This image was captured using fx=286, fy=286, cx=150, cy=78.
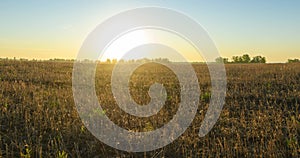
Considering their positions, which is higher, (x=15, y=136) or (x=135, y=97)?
(x=135, y=97)

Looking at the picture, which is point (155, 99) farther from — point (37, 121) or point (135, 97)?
point (37, 121)

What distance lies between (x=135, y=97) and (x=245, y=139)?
16.1 feet

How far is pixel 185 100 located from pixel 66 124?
420 centimetres

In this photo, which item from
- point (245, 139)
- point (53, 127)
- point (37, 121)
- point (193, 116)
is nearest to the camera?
point (245, 139)

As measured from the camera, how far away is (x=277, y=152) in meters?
4.85

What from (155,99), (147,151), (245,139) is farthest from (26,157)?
(155,99)

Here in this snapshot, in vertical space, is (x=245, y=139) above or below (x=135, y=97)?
below

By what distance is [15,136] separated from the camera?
568cm

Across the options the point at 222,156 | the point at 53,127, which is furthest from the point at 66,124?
the point at 222,156

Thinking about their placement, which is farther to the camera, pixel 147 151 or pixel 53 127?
pixel 53 127

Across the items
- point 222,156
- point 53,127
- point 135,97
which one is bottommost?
point 222,156

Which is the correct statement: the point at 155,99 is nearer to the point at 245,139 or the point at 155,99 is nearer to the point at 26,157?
the point at 245,139

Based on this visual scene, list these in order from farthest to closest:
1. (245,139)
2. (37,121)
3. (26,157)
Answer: (37,121), (245,139), (26,157)

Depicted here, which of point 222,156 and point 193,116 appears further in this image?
point 193,116
